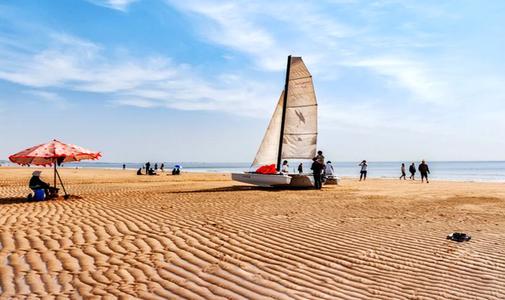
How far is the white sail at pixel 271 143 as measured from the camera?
903 inches

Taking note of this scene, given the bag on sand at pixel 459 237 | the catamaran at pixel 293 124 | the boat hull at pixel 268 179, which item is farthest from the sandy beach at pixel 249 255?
the catamaran at pixel 293 124

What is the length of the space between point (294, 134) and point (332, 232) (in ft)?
46.7

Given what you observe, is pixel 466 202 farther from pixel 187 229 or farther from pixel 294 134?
pixel 187 229

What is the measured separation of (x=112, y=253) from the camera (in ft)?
22.6

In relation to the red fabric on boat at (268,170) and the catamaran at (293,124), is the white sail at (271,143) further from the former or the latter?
the red fabric on boat at (268,170)

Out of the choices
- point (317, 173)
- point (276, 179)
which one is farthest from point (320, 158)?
point (276, 179)

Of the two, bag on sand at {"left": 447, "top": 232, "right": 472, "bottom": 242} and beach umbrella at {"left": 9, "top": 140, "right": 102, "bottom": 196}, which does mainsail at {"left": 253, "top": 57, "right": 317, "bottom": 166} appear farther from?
bag on sand at {"left": 447, "top": 232, "right": 472, "bottom": 242}

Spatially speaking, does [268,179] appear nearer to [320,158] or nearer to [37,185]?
[320,158]

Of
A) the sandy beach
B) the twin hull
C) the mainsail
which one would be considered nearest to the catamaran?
the mainsail

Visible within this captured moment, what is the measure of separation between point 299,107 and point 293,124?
0.97 meters

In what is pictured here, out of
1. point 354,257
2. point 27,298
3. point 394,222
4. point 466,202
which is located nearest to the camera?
point 27,298

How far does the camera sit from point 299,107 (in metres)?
22.9

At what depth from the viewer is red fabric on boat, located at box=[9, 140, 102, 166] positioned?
1517 cm

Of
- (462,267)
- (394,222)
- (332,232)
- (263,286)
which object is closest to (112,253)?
Result: (263,286)
